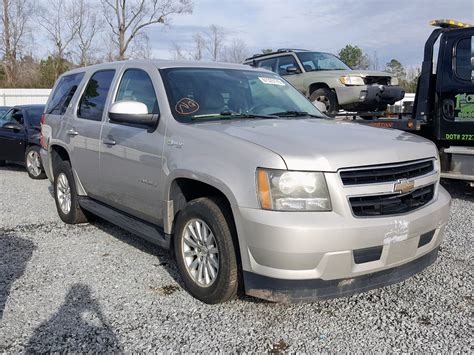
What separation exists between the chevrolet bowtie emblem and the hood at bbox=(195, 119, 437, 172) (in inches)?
6.0

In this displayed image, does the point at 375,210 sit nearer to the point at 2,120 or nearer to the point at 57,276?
the point at 57,276

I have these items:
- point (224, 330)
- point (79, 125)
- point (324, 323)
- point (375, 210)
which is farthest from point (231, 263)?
point (79, 125)

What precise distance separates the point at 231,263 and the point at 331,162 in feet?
3.26

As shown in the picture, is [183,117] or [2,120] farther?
[2,120]

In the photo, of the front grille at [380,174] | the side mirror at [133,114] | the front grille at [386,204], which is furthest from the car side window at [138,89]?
the front grille at [386,204]

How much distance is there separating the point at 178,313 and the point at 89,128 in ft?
8.38

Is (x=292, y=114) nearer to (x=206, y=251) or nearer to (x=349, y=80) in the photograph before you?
(x=206, y=251)

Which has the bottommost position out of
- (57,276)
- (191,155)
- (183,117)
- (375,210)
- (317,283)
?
(57,276)

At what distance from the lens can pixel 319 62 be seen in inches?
437

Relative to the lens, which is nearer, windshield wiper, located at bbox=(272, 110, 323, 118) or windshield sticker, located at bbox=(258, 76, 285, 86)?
windshield wiper, located at bbox=(272, 110, 323, 118)

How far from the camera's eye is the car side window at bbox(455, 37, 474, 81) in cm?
705

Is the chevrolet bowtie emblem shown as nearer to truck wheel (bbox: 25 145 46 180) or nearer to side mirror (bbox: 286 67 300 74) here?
side mirror (bbox: 286 67 300 74)

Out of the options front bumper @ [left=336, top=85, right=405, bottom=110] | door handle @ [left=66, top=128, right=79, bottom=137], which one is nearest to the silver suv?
door handle @ [left=66, top=128, right=79, bottom=137]

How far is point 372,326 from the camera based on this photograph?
3.42 meters
